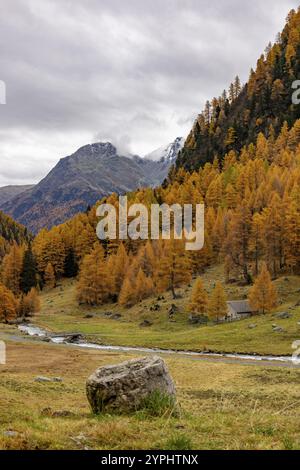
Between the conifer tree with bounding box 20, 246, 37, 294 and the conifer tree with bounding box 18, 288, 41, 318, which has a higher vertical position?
the conifer tree with bounding box 20, 246, 37, 294

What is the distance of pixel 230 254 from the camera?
101 metres

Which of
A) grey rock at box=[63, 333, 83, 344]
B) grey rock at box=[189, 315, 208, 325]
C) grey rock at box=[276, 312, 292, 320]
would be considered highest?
grey rock at box=[276, 312, 292, 320]

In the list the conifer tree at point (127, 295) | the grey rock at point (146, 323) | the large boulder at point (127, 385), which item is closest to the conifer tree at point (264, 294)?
the grey rock at point (146, 323)

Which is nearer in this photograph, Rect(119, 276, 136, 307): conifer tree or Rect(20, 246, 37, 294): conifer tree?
Rect(119, 276, 136, 307): conifer tree

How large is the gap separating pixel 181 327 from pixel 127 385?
72.4 meters

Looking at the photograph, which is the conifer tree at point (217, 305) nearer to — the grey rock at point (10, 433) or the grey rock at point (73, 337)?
the grey rock at point (73, 337)

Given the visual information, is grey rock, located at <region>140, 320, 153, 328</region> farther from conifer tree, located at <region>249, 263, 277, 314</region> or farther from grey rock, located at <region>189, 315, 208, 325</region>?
conifer tree, located at <region>249, 263, 277, 314</region>

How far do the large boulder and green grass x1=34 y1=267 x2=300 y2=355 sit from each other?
52.7 meters

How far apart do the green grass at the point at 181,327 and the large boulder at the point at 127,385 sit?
173ft

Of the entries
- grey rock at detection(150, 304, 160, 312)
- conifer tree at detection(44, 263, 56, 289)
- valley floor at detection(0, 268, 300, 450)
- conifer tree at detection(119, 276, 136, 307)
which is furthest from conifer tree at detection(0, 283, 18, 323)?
conifer tree at detection(44, 263, 56, 289)

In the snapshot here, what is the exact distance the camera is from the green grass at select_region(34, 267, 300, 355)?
68250mm

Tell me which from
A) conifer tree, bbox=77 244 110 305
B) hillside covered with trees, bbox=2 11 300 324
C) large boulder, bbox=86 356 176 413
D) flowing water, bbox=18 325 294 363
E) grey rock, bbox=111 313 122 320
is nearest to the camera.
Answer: large boulder, bbox=86 356 176 413

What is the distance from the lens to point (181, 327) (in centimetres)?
8519
